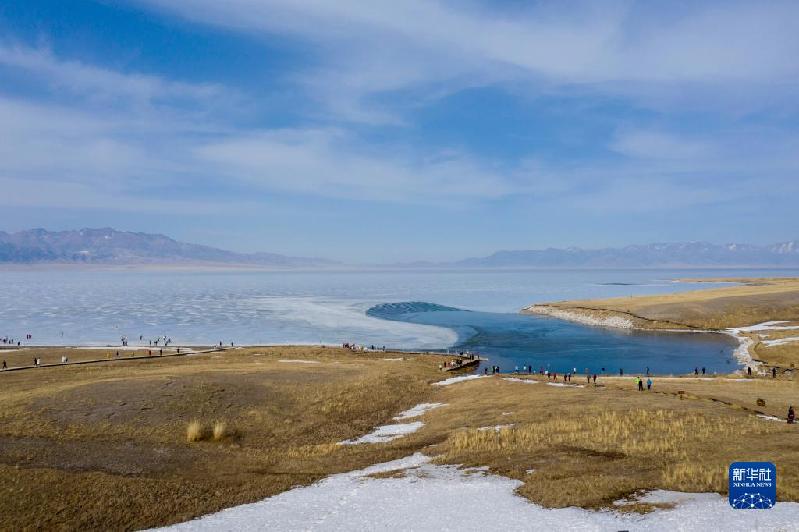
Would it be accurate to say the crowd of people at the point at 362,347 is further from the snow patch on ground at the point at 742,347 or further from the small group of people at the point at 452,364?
the snow patch on ground at the point at 742,347

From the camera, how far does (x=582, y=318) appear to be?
122875mm

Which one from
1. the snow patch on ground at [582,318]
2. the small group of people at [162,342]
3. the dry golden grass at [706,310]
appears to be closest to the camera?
the small group of people at [162,342]

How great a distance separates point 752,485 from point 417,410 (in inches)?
1085

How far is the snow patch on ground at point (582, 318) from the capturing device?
363ft

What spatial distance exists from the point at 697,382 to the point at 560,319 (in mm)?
74310

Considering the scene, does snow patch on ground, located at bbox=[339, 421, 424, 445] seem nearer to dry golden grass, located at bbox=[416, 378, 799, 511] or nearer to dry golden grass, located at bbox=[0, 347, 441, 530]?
dry golden grass, located at bbox=[0, 347, 441, 530]

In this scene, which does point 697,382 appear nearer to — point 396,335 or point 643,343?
point 643,343

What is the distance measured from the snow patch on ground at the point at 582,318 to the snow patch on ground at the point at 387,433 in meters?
84.6

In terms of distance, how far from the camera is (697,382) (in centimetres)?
5119

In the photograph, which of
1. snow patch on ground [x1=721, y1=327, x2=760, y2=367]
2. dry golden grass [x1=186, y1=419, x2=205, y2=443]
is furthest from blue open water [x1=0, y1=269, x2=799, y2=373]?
dry golden grass [x1=186, y1=419, x2=205, y2=443]

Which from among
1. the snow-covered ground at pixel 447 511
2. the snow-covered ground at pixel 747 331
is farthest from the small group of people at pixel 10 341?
the snow-covered ground at pixel 747 331

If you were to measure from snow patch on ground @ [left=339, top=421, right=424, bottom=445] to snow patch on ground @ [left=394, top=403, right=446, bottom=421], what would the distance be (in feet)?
7.48

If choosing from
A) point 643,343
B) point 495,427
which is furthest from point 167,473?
point 643,343

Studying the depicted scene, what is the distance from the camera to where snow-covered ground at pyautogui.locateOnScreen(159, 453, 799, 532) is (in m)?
16.6
